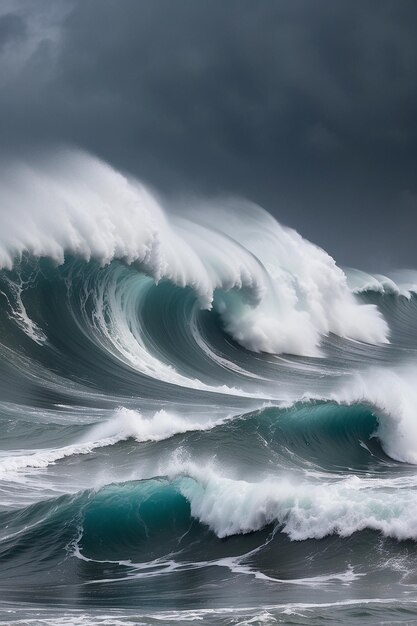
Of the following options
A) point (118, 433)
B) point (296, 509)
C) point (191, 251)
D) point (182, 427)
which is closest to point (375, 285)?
point (191, 251)

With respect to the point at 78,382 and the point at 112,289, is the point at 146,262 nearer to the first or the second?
the point at 112,289

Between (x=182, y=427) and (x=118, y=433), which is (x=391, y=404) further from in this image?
(x=118, y=433)

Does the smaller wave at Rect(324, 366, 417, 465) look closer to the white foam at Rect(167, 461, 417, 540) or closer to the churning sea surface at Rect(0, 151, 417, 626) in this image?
the churning sea surface at Rect(0, 151, 417, 626)

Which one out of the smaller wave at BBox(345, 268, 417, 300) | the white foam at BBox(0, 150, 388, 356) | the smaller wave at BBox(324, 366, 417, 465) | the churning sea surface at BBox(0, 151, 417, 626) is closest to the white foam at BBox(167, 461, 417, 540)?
the churning sea surface at BBox(0, 151, 417, 626)

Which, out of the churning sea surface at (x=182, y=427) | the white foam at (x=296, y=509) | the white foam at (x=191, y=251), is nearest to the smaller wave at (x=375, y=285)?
the white foam at (x=191, y=251)

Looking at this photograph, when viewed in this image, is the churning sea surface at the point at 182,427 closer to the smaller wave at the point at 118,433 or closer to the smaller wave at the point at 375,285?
the smaller wave at the point at 118,433

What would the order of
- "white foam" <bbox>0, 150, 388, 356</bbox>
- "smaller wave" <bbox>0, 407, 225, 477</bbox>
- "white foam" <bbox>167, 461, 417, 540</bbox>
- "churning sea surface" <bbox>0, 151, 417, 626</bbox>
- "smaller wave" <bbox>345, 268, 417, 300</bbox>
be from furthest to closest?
"smaller wave" <bbox>345, 268, 417, 300</bbox> < "white foam" <bbox>0, 150, 388, 356</bbox> < "smaller wave" <bbox>0, 407, 225, 477</bbox> < "white foam" <bbox>167, 461, 417, 540</bbox> < "churning sea surface" <bbox>0, 151, 417, 626</bbox>

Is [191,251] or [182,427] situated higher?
[191,251]
